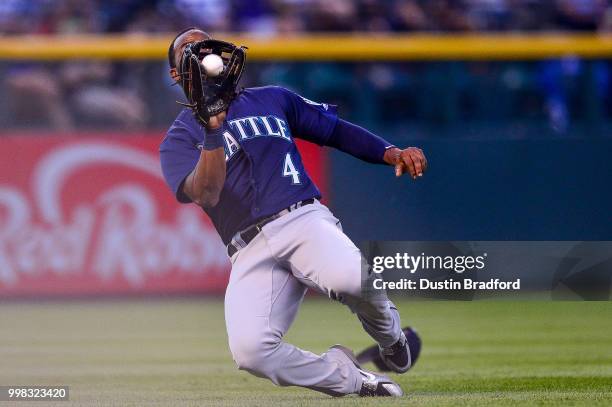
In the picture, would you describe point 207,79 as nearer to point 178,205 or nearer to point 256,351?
point 256,351

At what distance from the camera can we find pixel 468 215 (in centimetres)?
1116

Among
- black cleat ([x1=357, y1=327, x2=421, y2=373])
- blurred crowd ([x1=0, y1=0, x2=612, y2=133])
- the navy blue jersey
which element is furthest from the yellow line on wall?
the navy blue jersey

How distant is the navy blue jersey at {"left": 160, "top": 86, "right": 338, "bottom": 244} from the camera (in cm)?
589

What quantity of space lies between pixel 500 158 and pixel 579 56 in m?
1.47

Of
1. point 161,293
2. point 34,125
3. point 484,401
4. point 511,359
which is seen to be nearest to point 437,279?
point 484,401

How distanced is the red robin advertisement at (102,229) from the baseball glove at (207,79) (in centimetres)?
611

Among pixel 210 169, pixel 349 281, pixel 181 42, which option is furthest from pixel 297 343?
pixel 210 169

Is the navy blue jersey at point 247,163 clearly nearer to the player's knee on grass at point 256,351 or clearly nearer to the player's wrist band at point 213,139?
the player's wrist band at point 213,139

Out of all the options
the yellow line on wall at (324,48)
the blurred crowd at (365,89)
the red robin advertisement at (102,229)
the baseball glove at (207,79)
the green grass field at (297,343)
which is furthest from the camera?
the yellow line on wall at (324,48)

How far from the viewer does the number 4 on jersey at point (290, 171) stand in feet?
19.6

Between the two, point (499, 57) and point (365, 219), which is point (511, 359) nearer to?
point (365, 219)

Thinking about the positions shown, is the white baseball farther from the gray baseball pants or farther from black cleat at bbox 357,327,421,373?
black cleat at bbox 357,327,421,373

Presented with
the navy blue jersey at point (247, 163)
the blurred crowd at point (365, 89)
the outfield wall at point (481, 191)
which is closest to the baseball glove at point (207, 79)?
the navy blue jersey at point (247, 163)

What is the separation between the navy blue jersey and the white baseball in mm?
531
